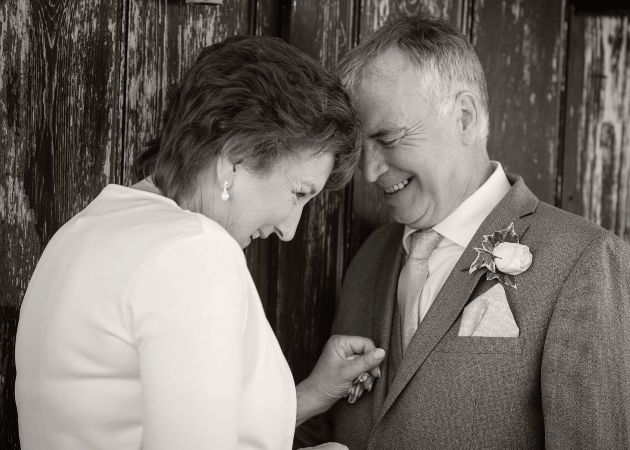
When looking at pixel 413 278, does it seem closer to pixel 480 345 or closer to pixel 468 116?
pixel 480 345

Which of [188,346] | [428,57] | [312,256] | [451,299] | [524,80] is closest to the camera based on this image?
[188,346]

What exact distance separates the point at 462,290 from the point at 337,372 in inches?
14.7

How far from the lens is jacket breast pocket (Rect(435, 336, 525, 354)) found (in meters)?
1.62

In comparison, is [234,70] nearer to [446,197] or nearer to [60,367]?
[60,367]

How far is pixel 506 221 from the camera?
70.3 inches

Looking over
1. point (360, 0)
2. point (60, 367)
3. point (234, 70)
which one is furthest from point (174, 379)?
point (360, 0)

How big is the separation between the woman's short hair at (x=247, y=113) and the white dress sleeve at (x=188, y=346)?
0.83ft

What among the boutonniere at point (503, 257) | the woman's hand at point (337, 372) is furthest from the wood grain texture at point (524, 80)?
the woman's hand at point (337, 372)

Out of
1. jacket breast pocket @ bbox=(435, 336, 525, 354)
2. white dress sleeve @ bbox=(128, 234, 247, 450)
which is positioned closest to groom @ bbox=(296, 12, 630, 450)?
jacket breast pocket @ bbox=(435, 336, 525, 354)

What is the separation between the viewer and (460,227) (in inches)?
74.5

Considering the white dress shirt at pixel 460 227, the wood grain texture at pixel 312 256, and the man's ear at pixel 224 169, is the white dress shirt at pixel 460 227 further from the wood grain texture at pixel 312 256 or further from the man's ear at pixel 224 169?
the man's ear at pixel 224 169

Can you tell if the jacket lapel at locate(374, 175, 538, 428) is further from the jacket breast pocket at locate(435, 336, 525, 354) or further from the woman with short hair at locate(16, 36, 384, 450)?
the woman with short hair at locate(16, 36, 384, 450)

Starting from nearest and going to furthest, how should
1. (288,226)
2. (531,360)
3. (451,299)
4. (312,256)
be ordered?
(288,226)
(531,360)
(451,299)
(312,256)

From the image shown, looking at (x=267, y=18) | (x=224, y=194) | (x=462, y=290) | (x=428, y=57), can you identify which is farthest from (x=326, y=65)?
(x=224, y=194)
